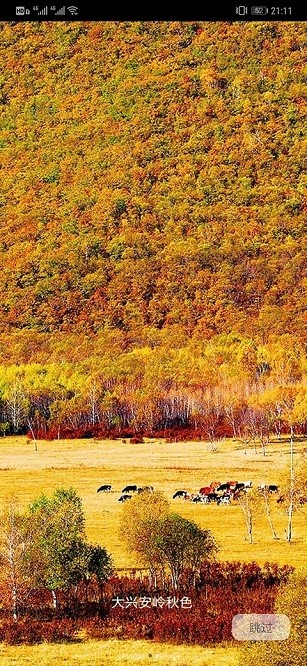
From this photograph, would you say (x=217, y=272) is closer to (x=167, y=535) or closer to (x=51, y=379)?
(x=51, y=379)

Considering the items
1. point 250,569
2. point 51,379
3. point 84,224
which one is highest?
point 84,224

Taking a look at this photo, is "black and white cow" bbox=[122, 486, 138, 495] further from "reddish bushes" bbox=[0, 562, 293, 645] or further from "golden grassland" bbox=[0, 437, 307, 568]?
"reddish bushes" bbox=[0, 562, 293, 645]

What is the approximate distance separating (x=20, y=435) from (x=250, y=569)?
1106 inches

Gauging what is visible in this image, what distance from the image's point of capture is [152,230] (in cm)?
8400

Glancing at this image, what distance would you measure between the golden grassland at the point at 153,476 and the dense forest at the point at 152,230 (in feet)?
10.4

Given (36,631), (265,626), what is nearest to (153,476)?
(36,631)

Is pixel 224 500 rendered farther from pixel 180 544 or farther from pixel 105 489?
pixel 180 544

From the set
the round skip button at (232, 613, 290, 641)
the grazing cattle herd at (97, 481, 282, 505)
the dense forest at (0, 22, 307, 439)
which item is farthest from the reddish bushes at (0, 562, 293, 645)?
the dense forest at (0, 22, 307, 439)

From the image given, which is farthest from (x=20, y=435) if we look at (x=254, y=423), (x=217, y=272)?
(x=217, y=272)

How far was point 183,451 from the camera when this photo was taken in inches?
1310

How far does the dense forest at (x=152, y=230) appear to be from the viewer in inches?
1735
